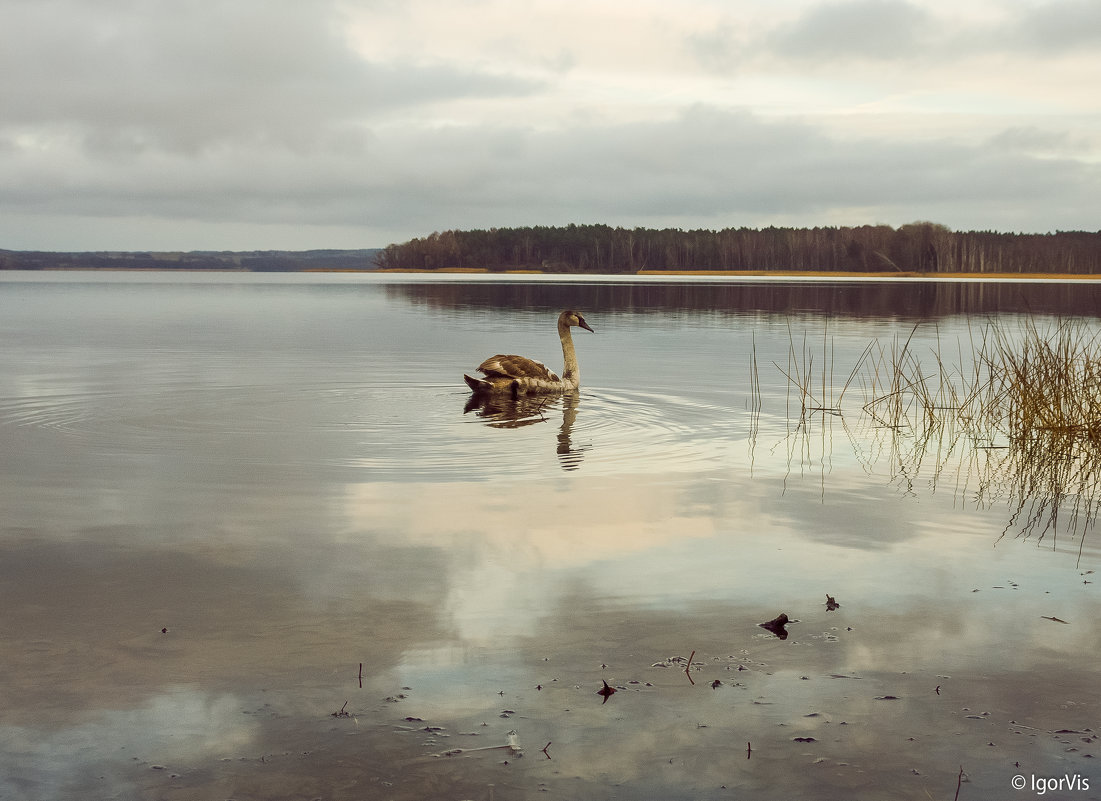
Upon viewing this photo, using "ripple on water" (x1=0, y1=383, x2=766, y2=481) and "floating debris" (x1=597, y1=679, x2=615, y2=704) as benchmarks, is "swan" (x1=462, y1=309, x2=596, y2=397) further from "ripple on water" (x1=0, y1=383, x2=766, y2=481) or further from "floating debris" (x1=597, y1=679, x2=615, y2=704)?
"floating debris" (x1=597, y1=679, x2=615, y2=704)

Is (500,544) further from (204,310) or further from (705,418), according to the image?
(204,310)

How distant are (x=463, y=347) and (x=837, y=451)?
58.9 feet

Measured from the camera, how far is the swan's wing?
62.4 feet

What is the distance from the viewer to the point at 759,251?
16650 cm

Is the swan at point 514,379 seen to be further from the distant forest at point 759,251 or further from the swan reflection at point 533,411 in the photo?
the distant forest at point 759,251

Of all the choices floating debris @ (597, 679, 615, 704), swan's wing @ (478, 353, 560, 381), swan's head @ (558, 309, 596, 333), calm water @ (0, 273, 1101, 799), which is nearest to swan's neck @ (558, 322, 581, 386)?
swan's wing @ (478, 353, 560, 381)

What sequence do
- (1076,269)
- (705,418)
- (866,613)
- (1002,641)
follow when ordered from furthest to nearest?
(1076,269)
(705,418)
(866,613)
(1002,641)

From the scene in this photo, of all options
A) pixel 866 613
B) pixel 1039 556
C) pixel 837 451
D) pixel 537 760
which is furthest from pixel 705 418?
pixel 537 760

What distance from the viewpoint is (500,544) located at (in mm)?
8508

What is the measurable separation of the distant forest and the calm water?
148766mm

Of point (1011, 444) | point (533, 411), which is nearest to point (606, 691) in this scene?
point (1011, 444)

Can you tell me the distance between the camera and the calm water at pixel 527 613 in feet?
15.6

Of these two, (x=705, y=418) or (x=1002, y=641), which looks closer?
(x=1002, y=641)

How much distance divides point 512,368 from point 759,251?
153 metres
